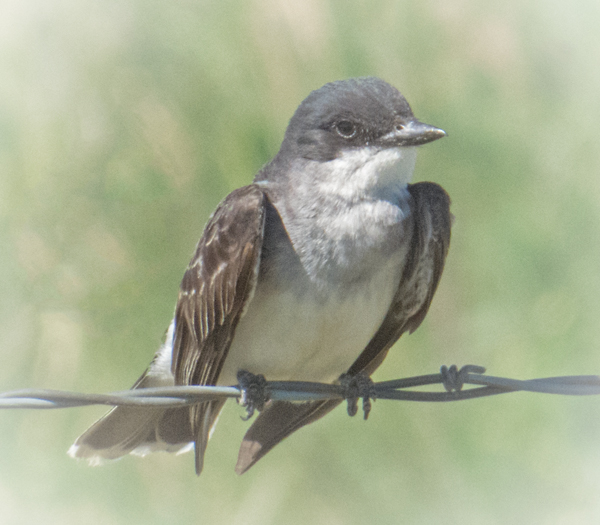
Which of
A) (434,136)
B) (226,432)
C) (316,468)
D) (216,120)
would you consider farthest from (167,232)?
(434,136)

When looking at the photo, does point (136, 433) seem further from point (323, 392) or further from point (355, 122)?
point (355, 122)

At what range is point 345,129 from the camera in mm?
3791

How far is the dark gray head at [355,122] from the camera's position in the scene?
12.1 ft

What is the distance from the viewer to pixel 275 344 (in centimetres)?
362

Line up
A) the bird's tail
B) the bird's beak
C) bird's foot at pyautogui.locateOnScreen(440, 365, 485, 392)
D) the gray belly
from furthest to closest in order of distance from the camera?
the bird's tail → the bird's beak → the gray belly → bird's foot at pyautogui.locateOnScreen(440, 365, 485, 392)

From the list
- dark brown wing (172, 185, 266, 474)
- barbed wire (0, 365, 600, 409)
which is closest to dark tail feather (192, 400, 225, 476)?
dark brown wing (172, 185, 266, 474)

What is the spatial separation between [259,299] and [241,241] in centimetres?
30

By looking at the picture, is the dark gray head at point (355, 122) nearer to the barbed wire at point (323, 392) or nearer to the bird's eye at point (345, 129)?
the bird's eye at point (345, 129)

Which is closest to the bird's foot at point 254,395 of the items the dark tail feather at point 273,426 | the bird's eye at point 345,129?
the dark tail feather at point 273,426

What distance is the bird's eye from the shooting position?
3770 mm

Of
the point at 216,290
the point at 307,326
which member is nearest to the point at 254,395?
the point at 307,326

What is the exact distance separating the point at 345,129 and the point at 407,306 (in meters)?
0.88

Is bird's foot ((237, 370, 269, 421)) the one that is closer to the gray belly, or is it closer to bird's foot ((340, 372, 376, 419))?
the gray belly

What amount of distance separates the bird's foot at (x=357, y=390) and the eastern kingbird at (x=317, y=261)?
79mm
